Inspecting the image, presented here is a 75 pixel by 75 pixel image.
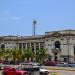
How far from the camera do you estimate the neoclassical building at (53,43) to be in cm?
12212

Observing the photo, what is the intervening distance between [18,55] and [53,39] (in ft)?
47.7

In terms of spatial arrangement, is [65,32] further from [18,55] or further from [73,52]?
[18,55]

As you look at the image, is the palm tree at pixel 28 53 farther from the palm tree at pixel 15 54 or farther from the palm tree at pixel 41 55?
A: the palm tree at pixel 15 54

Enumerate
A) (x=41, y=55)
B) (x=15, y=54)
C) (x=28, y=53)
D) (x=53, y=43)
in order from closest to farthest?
(x=15, y=54) < (x=28, y=53) < (x=41, y=55) < (x=53, y=43)

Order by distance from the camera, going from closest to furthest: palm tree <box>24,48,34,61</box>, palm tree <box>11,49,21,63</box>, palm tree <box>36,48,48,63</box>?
palm tree <box>11,49,21,63</box> → palm tree <box>36,48,48,63</box> → palm tree <box>24,48,34,61</box>

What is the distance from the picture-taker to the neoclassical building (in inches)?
4808

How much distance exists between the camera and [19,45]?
448 ft

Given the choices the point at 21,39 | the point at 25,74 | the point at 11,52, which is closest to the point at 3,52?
the point at 11,52

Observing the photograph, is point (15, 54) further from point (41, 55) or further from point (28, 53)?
point (41, 55)

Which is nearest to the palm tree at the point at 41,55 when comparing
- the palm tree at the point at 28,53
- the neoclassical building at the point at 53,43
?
the palm tree at the point at 28,53

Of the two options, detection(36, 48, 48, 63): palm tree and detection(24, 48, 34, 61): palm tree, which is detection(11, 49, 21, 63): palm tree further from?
detection(36, 48, 48, 63): palm tree

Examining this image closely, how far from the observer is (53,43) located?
12662 centimetres

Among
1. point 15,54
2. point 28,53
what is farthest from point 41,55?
point 15,54

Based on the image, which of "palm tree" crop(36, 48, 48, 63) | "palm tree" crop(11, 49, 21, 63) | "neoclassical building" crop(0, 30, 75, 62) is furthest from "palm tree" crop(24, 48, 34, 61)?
"neoclassical building" crop(0, 30, 75, 62)
